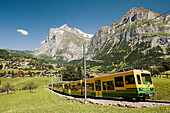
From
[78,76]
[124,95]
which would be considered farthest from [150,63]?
[124,95]

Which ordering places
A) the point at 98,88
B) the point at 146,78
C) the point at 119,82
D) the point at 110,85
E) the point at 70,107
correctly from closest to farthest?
1. the point at 70,107
2. the point at 146,78
3. the point at 119,82
4. the point at 110,85
5. the point at 98,88

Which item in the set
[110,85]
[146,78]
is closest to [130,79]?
[146,78]

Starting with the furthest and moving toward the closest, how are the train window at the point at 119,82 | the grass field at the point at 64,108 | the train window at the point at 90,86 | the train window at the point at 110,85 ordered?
the train window at the point at 90,86
the train window at the point at 110,85
the train window at the point at 119,82
the grass field at the point at 64,108

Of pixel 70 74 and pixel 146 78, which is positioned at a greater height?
pixel 70 74

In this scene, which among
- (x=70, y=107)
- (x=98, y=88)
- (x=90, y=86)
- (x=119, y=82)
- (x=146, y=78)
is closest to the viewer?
(x=70, y=107)

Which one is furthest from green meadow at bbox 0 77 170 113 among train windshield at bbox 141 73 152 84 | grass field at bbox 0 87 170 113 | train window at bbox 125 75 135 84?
train window at bbox 125 75 135 84

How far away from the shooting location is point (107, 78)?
71.6 ft

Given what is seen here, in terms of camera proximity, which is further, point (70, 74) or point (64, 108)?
point (70, 74)

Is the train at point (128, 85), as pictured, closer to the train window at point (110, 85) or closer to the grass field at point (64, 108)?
the train window at point (110, 85)

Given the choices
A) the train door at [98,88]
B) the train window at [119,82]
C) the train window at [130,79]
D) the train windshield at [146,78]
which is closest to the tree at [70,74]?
the train door at [98,88]

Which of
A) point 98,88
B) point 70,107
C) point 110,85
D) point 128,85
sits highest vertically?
point 128,85

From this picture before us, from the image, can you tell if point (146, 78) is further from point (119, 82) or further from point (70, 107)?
point (70, 107)

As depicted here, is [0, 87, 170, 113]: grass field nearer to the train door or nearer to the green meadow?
the green meadow

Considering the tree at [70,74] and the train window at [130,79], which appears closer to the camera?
the train window at [130,79]
